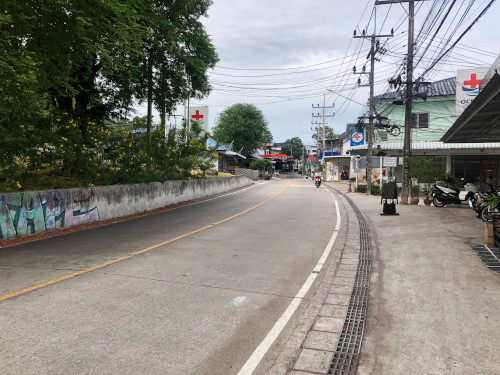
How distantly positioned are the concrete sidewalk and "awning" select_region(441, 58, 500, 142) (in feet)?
12.1

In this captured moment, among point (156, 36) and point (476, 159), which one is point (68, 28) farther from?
point (476, 159)

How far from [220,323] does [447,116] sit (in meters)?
35.0

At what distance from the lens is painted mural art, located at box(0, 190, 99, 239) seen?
9.28 metres

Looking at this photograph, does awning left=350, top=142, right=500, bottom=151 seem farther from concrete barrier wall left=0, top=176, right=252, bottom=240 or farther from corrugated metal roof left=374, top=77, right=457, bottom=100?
concrete barrier wall left=0, top=176, right=252, bottom=240

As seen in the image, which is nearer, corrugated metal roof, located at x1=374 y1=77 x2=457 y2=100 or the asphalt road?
the asphalt road

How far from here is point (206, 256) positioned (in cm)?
784

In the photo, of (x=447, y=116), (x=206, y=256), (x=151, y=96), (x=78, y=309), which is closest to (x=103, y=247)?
(x=206, y=256)

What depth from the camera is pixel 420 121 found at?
1318 inches

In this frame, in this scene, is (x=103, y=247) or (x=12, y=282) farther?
(x=103, y=247)

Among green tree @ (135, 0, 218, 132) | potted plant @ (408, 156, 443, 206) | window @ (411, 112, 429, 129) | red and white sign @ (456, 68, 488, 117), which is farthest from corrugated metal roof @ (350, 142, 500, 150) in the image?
green tree @ (135, 0, 218, 132)

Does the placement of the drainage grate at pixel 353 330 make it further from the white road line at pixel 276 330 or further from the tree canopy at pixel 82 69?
the tree canopy at pixel 82 69

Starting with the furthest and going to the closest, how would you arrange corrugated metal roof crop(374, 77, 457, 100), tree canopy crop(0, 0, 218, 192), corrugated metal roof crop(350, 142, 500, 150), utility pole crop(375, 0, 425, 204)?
1. corrugated metal roof crop(374, 77, 457, 100)
2. corrugated metal roof crop(350, 142, 500, 150)
3. utility pole crop(375, 0, 425, 204)
4. tree canopy crop(0, 0, 218, 192)

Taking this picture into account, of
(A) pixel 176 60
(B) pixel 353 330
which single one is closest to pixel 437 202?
(A) pixel 176 60

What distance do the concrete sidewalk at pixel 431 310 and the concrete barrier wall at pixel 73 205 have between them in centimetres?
902
